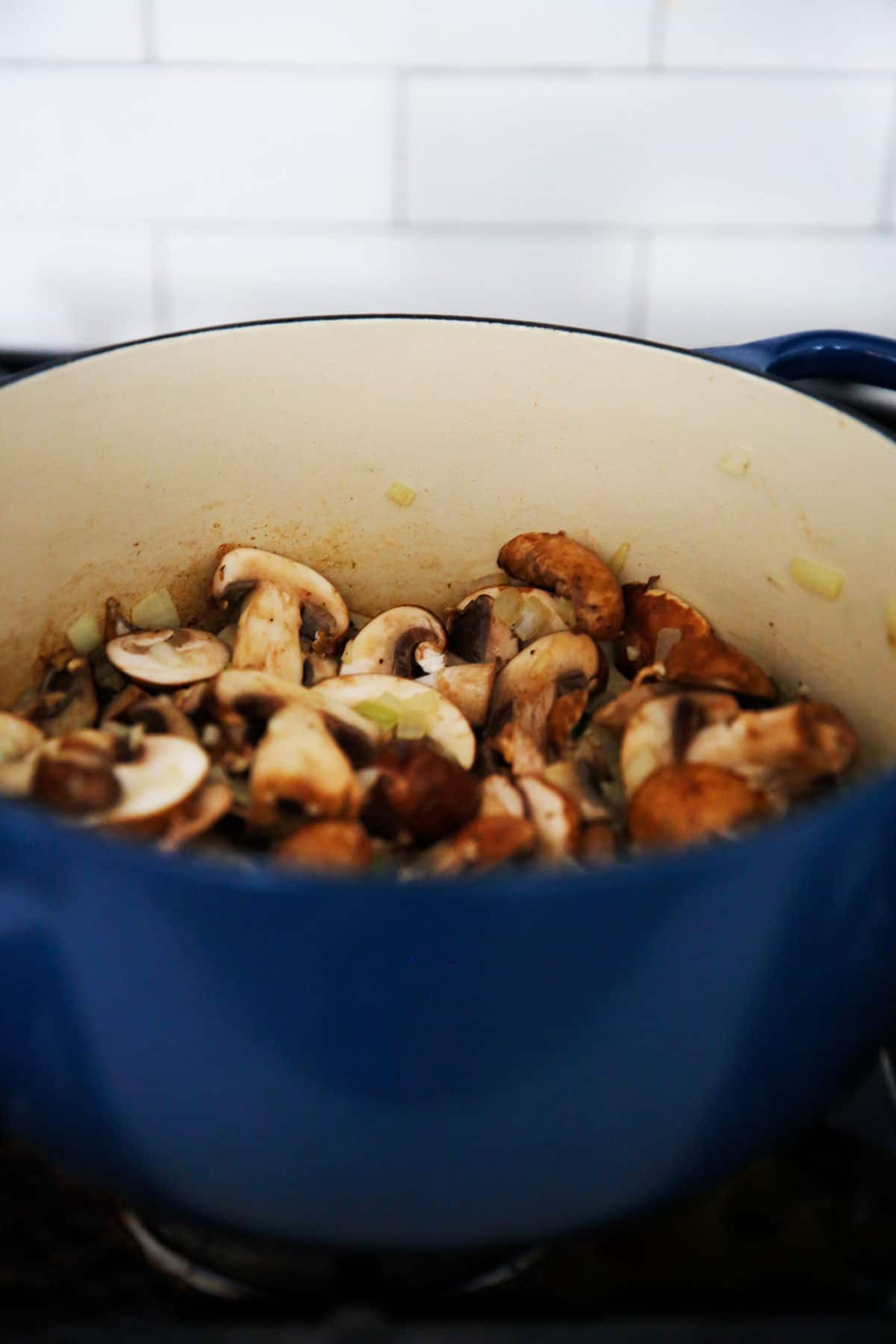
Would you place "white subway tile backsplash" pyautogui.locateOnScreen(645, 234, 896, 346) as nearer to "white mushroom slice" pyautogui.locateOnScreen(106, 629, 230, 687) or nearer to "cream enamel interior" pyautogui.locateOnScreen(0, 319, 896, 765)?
"cream enamel interior" pyautogui.locateOnScreen(0, 319, 896, 765)

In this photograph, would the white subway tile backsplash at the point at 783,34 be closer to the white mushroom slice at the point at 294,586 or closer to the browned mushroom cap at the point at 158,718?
the white mushroom slice at the point at 294,586

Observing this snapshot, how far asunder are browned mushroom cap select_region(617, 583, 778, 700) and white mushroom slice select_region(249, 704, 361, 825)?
0.91 feet

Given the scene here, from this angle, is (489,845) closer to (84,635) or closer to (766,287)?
(84,635)

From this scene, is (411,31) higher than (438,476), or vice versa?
(411,31)

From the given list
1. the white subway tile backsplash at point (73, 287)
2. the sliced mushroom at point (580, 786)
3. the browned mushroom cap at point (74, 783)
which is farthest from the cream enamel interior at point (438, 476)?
the white subway tile backsplash at point (73, 287)

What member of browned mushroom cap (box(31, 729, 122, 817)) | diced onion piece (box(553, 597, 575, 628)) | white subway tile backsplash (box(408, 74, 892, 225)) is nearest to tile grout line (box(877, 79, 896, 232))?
white subway tile backsplash (box(408, 74, 892, 225))

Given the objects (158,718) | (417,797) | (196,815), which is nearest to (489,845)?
(417,797)

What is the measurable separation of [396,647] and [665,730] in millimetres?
315

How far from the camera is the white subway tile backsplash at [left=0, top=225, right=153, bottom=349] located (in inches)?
57.7

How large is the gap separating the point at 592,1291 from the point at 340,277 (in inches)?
43.1

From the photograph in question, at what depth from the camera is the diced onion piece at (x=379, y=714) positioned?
1.03 m

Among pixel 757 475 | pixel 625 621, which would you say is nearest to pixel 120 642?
pixel 625 621

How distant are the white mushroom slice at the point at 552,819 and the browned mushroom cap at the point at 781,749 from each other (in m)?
0.10

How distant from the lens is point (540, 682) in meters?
1.07
